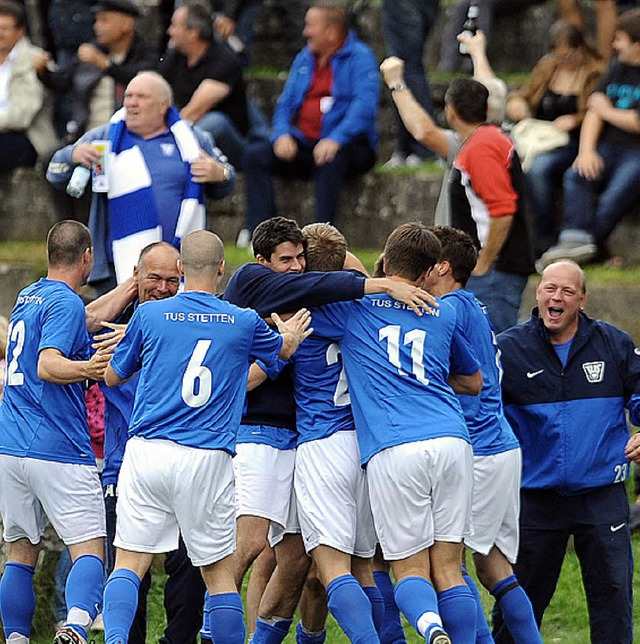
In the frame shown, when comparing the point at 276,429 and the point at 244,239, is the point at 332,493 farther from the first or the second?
the point at 244,239

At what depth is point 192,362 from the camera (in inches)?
261

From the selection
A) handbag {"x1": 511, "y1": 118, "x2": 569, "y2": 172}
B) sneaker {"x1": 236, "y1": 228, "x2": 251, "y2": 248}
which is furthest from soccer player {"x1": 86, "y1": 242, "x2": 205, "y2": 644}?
handbag {"x1": 511, "y1": 118, "x2": 569, "y2": 172}

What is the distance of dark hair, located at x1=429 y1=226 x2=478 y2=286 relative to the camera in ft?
24.5

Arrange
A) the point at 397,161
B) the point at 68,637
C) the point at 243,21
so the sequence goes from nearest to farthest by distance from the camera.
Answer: the point at 68,637, the point at 397,161, the point at 243,21

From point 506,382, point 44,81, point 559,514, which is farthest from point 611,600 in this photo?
point 44,81

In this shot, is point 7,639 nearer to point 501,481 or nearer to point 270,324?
point 270,324

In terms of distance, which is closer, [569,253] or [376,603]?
[376,603]

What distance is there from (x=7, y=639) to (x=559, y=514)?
107 inches

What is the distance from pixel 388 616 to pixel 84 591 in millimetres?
1475

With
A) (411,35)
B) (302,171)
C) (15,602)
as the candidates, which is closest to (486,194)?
(302,171)

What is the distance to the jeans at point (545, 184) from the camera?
36.8 feet

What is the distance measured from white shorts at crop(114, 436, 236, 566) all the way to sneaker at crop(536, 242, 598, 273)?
4.77m

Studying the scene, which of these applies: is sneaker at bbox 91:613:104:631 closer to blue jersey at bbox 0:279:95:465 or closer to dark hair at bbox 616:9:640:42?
blue jersey at bbox 0:279:95:465

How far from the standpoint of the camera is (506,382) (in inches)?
300
